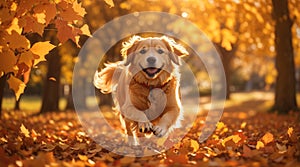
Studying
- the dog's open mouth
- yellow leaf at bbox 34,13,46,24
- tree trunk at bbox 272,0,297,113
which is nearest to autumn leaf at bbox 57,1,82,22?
yellow leaf at bbox 34,13,46,24

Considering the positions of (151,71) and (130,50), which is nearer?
(151,71)

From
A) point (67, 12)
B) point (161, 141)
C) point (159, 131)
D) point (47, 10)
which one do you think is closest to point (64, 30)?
point (67, 12)

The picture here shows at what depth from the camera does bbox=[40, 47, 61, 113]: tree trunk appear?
48.0 ft

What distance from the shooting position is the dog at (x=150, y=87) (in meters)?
5.28

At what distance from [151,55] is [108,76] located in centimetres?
163

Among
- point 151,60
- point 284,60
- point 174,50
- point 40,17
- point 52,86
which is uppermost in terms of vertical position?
point 40,17

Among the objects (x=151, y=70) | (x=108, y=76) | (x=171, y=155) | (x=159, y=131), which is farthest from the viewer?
(x=108, y=76)

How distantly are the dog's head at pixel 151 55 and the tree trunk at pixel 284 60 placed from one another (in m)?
6.02

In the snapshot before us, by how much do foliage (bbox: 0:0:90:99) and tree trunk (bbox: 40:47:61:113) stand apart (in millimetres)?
9943

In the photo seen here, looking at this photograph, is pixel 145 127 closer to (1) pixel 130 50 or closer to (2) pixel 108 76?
(1) pixel 130 50

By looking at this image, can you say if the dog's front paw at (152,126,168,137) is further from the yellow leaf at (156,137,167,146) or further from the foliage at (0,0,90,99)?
the foliage at (0,0,90,99)

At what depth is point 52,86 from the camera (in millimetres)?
15297

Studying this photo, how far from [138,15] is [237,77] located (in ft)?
89.3

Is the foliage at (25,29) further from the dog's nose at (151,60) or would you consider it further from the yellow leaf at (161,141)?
the yellow leaf at (161,141)
